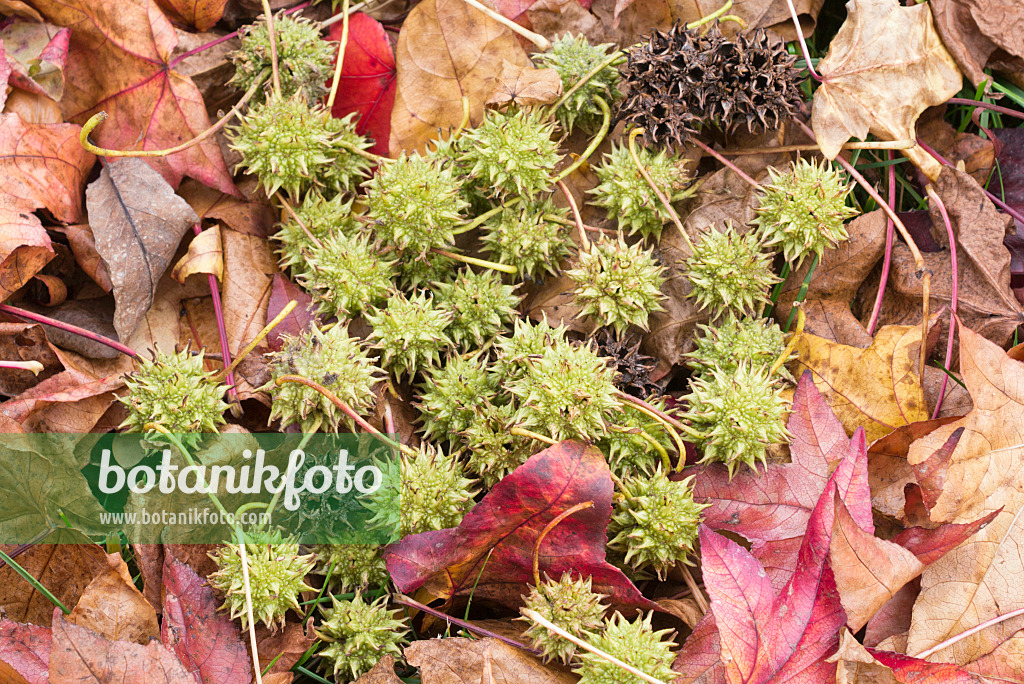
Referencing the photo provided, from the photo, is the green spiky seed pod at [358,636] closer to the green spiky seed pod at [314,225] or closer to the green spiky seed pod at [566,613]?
the green spiky seed pod at [566,613]

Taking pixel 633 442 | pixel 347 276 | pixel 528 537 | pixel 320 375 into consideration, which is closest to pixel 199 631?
pixel 320 375

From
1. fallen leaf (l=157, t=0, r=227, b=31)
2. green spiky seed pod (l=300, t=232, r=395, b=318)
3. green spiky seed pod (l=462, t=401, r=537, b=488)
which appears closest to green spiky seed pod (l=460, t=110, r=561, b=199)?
green spiky seed pod (l=300, t=232, r=395, b=318)

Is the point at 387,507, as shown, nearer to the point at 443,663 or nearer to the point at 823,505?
the point at 443,663

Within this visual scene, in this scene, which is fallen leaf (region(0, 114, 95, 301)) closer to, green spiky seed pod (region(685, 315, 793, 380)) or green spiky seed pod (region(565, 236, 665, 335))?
green spiky seed pod (region(565, 236, 665, 335))

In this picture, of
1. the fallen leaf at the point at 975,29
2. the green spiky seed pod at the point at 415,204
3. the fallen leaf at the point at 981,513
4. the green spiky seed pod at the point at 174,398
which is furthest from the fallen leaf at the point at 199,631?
the fallen leaf at the point at 975,29

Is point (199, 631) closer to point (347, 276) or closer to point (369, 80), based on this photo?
point (347, 276)

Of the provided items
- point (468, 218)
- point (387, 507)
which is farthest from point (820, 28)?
point (387, 507)
